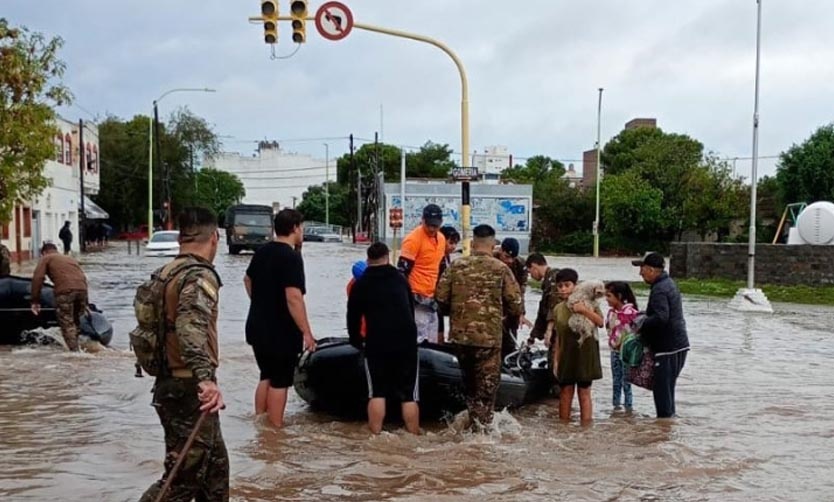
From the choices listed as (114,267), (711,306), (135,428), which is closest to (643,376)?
(135,428)

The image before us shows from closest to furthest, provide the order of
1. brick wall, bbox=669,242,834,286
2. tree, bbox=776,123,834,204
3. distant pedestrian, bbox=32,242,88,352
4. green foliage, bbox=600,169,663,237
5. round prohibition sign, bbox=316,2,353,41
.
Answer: distant pedestrian, bbox=32,242,88,352
round prohibition sign, bbox=316,2,353,41
brick wall, bbox=669,242,834,286
tree, bbox=776,123,834,204
green foliage, bbox=600,169,663,237

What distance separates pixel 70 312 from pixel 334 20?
6981 millimetres

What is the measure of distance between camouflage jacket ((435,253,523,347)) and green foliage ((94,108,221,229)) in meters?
65.2

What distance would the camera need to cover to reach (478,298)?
27.9 feet

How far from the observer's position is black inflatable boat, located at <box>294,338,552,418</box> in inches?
352

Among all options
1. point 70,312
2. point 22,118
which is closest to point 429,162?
point 22,118

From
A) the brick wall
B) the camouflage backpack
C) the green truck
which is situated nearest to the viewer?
the camouflage backpack

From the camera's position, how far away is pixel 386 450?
26.9 feet

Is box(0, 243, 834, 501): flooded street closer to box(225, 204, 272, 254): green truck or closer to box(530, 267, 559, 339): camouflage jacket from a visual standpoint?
box(530, 267, 559, 339): camouflage jacket

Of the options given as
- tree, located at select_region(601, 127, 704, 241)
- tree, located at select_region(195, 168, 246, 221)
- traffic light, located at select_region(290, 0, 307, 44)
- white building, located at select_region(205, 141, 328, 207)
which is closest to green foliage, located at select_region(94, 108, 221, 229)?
tree, located at select_region(195, 168, 246, 221)

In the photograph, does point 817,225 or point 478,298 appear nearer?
point 478,298

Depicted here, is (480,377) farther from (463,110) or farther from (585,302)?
(463,110)

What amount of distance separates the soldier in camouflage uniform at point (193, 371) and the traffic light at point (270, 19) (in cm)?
1225

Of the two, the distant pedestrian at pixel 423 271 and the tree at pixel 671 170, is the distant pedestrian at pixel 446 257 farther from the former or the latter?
the tree at pixel 671 170
